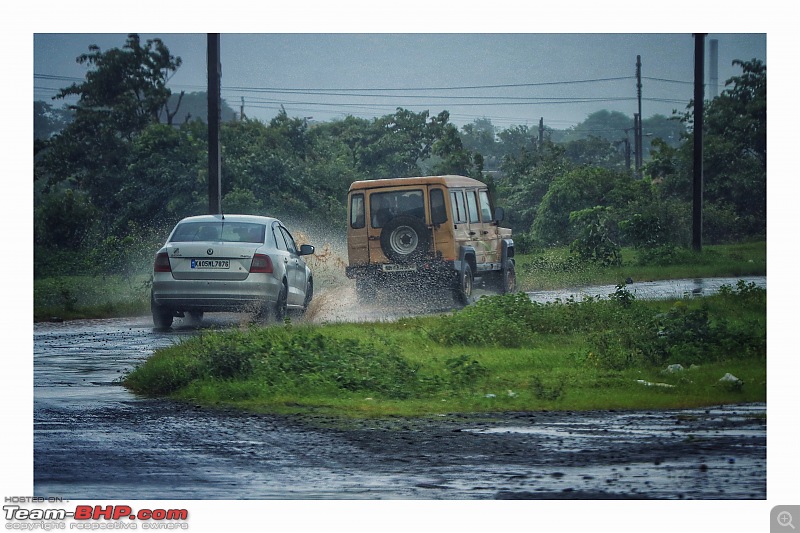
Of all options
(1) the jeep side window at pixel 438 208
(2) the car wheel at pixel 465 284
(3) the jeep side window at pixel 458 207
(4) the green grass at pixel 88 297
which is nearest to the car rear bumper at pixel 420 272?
(2) the car wheel at pixel 465 284

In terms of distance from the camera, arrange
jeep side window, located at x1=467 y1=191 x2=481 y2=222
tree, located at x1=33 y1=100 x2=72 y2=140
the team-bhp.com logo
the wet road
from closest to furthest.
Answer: the team-bhp.com logo < the wet road < jeep side window, located at x1=467 y1=191 x2=481 y2=222 < tree, located at x1=33 y1=100 x2=72 y2=140

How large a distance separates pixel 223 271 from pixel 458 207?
4.91 metres

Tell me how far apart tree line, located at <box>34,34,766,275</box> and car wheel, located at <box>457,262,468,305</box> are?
15.1 ft

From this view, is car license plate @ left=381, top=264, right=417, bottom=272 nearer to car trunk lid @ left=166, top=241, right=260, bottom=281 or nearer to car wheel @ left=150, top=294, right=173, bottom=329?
car trunk lid @ left=166, top=241, right=260, bottom=281

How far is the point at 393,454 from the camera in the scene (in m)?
8.95

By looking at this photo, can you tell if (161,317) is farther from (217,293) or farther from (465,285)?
(465,285)

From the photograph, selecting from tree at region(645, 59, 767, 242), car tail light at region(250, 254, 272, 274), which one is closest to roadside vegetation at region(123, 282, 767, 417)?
car tail light at region(250, 254, 272, 274)

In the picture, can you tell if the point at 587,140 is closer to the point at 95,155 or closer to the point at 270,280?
the point at 95,155

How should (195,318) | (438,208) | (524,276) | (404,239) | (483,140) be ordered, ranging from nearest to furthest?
(404,239) < (195,318) < (438,208) < (524,276) < (483,140)

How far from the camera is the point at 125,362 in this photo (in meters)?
13.6

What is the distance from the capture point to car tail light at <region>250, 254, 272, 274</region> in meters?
14.6

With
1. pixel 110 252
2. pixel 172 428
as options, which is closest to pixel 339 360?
pixel 172 428

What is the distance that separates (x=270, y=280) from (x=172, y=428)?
16.5 ft
